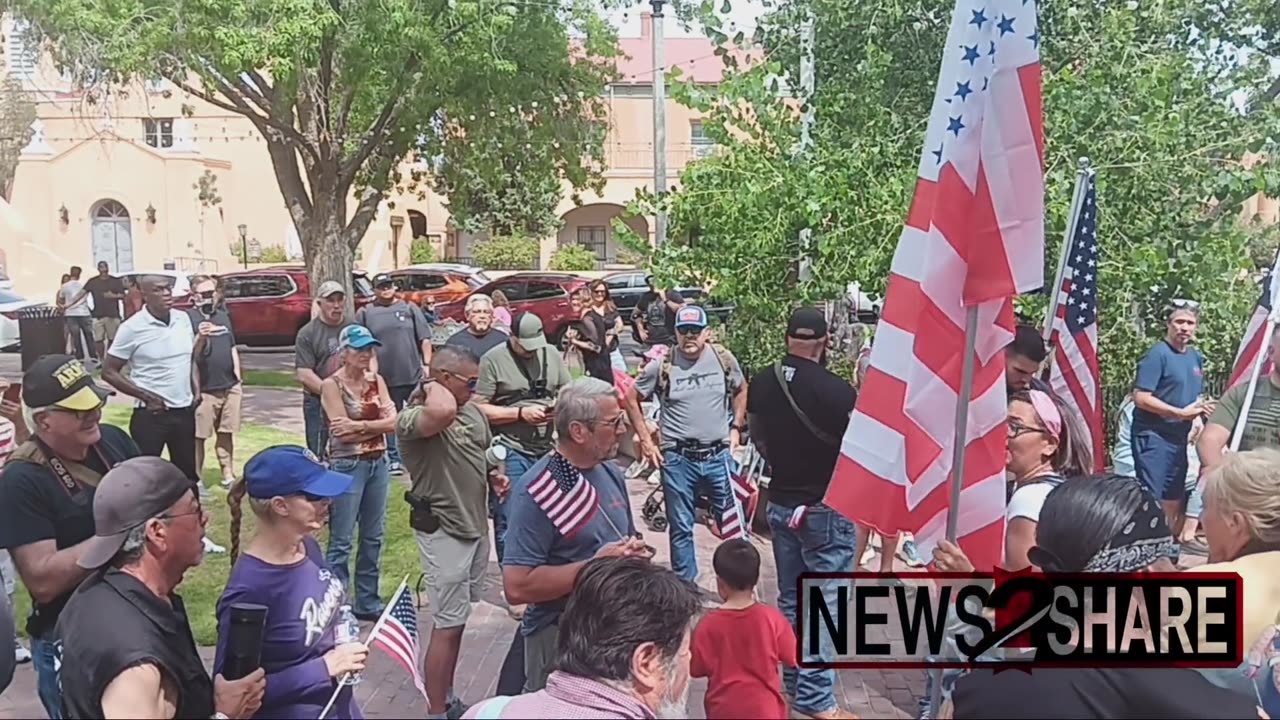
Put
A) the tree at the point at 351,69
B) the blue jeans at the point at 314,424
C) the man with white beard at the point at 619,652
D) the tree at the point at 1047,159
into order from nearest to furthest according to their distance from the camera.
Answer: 1. the man with white beard at the point at 619,652
2. the tree at the point at 1047,159
3. the blue jeans at the point at 314,424
4. the tree at the point at 351,69

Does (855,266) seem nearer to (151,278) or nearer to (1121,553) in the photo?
(151,278)

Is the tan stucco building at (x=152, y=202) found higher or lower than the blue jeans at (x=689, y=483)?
higher

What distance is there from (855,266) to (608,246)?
3728 cm

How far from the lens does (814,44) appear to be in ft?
31.5

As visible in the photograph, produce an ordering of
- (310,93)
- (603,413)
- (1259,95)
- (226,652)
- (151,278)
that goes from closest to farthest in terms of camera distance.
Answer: (226,652) → (603,413) → (151,278) → (1259,95) → (310,93)

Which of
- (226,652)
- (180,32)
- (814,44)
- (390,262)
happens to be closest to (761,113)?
(814,44)

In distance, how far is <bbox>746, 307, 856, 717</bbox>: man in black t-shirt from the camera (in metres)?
5.20

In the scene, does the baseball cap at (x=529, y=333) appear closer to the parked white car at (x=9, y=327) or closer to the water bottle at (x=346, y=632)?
the water bottle at (x=346, y=632)

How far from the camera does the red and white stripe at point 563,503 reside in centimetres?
370

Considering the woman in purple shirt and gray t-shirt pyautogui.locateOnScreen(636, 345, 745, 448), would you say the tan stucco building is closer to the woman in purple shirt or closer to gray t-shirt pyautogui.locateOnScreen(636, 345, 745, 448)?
gray t-shirt pyautogui.locateOnScreen(636, 345, 745, 448)

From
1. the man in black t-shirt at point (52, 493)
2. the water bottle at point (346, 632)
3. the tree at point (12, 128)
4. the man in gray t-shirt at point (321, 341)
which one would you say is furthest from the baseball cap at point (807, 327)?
the tree at point (12, 128)

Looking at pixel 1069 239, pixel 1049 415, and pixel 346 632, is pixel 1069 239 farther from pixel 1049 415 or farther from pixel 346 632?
pixel 346 632

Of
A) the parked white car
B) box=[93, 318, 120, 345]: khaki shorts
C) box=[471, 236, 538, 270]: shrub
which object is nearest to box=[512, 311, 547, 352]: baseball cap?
box=[93, 318, 120, 345]: khaki shorts

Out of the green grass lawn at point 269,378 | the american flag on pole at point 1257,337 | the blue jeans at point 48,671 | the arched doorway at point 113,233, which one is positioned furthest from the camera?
the arched doorway at point 113,233
